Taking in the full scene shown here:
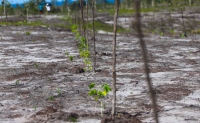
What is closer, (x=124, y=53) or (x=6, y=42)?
(x=124, y=53)

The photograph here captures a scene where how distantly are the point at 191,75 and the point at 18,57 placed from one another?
19.8 feet

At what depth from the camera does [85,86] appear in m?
9.02

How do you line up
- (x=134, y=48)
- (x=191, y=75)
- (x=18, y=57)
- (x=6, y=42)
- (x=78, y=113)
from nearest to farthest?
(x=78, y=113), (x=191, y=75), (x=18, y=57), (x=134, y=48), (x=6, y=42)

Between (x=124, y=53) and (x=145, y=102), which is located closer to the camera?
(x=145, y=102)

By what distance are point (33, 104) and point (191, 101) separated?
272cm

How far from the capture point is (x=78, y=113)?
6.78m

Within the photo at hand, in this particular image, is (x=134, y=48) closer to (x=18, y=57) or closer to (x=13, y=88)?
(x=18, y=57)

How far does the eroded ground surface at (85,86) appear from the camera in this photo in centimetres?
671

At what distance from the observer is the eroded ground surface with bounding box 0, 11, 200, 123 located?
671cm

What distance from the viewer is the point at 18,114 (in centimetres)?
675

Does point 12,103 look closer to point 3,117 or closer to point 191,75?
point 3,117

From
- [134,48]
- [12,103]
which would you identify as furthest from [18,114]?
[134,48]

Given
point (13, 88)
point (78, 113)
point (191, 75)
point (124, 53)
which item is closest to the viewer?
point (78, 113)

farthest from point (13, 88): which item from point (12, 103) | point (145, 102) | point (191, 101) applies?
point (191, 101)
